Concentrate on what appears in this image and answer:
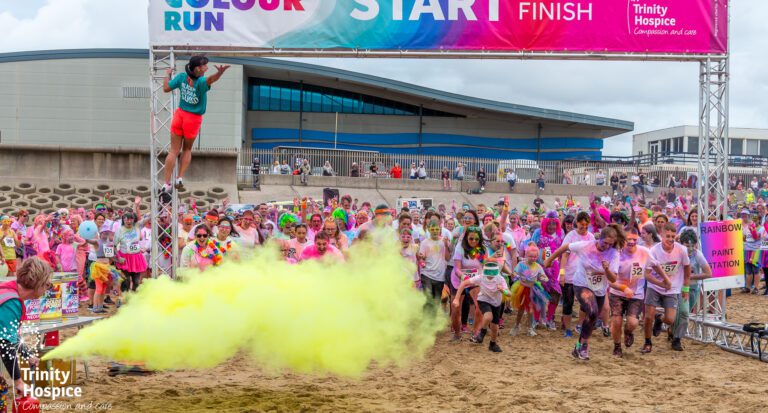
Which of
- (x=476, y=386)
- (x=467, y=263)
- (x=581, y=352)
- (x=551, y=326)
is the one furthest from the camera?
(x=551, y=326)

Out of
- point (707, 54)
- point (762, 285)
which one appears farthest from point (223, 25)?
point (762, 285)

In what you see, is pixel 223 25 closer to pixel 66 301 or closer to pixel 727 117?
pixel 66 301

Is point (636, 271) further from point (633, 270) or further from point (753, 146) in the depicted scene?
point (753, 146)

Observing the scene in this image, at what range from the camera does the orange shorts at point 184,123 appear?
32.4ft

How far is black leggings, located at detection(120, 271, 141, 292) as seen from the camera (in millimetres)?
13612

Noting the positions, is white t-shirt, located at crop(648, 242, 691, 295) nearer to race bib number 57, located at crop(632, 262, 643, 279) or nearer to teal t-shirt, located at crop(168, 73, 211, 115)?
race bib number 57, located at crop(632, 262, 643, 279)

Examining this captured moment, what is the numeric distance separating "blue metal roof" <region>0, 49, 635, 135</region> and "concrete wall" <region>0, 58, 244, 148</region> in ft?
1.13

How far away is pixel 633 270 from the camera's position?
10250 millimetres

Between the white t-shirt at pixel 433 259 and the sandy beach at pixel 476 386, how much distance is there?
1.42 meters

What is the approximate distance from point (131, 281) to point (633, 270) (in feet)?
29.7

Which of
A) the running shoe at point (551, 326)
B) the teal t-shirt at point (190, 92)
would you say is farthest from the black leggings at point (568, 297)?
the teal t-shirt at point (190, 92)

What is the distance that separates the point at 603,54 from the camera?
11.5 m

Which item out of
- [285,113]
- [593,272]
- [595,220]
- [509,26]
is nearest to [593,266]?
[593,272]

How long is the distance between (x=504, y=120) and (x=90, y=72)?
78.5 feet
